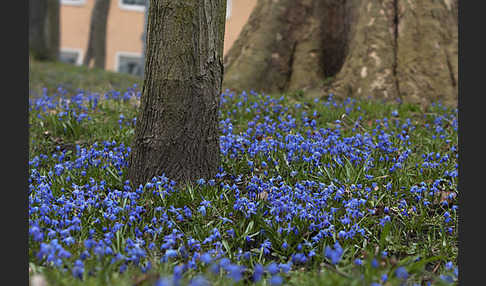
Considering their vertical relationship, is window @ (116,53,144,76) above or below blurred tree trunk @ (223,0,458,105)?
below

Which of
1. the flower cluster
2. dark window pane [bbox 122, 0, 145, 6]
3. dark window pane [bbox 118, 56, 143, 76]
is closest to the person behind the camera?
the flower cluster

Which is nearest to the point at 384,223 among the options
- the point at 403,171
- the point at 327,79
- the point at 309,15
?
the point at 403,171

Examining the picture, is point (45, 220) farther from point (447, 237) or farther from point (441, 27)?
point (441, 27)

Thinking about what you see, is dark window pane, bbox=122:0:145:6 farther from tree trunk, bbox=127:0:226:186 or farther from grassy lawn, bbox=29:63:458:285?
tree trunk, bbox=127:0:226:186

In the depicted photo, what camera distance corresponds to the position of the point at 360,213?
3510mm

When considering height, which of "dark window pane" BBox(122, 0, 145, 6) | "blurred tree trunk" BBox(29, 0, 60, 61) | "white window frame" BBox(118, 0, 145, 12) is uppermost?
"dark window pane" BBox(122, 0, 145, 6)

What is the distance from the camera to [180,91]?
3.90 metres

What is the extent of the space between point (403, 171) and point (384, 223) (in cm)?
112

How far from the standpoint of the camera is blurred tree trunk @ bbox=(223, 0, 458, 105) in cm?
715

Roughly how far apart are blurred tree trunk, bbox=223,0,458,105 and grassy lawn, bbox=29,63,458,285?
1.36 metres

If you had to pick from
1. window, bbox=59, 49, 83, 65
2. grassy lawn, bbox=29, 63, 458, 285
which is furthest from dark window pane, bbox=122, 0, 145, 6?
grassy lawn, bbox=29, 63, 458, 285

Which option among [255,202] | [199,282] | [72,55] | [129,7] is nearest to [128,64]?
[72,55]

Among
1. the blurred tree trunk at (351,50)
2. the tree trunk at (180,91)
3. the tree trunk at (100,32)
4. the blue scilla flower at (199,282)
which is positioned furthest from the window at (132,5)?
the blue scilla flower at (199,282)

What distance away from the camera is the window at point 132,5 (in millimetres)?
21516
